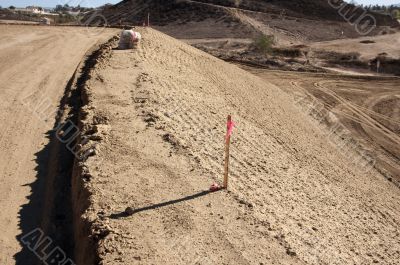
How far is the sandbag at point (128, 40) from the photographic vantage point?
723 inches

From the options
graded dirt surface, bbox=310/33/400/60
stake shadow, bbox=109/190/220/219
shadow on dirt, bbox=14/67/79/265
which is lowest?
shadow on dirt, bbox=14/67/79/265

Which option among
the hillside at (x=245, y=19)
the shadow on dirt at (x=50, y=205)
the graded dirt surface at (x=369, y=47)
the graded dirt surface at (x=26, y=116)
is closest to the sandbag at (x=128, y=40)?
the graded dirt surface at (x=26, y=116)

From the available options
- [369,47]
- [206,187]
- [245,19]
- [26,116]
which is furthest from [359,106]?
[245,19]

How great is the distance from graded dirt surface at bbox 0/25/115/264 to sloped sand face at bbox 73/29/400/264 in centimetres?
103

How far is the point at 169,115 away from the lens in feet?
37.0

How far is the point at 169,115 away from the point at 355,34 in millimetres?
42707

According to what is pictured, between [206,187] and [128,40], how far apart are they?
12045 mm

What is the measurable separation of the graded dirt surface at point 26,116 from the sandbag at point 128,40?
1991 mm

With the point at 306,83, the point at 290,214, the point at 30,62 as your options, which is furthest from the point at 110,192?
the point at 306,83

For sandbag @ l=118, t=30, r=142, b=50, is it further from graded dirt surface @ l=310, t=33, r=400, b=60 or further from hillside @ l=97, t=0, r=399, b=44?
hillside @ l=97, t=0, r=399, b=44

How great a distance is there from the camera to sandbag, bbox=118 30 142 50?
60.3 ft

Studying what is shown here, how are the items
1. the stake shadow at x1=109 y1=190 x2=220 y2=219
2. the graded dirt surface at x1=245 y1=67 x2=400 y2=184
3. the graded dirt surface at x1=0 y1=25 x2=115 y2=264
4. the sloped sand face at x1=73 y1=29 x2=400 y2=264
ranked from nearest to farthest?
1. the sloped sand face at x1=73 y1=29 x2=400 y2=264
2. the stake shadow at x1=109 y1=190 x2=220 y2=219
3. the graded dirt surface at x1=0 y1=25 x2=115 y2=264
4. the graded dirt surface at x1=245 y1=67 x2=400 y2=184

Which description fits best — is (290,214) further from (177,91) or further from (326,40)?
(326,40)

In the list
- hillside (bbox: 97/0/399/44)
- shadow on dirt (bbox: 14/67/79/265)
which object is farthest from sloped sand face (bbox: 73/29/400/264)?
hillside (bbox: 97/0/399/44)
